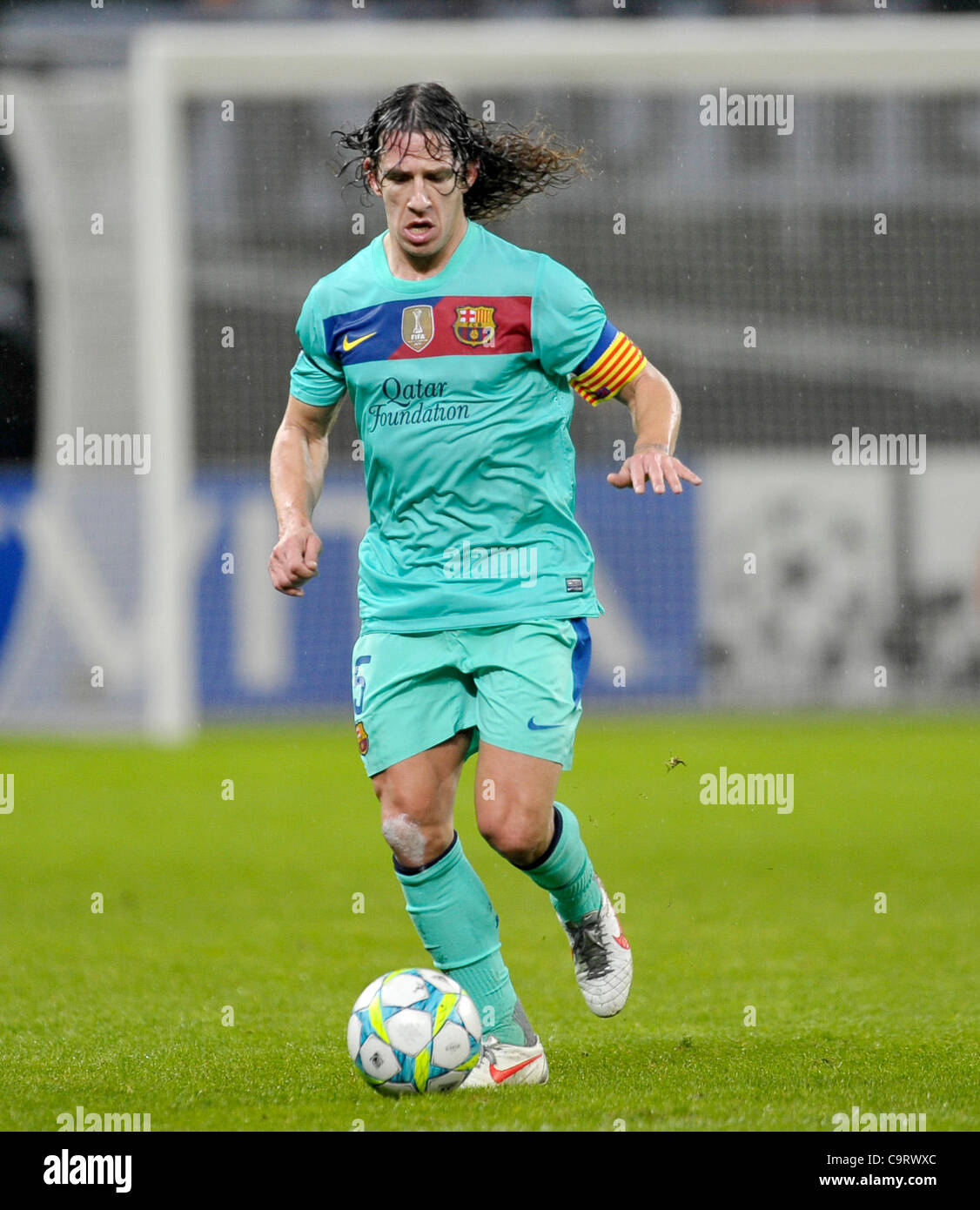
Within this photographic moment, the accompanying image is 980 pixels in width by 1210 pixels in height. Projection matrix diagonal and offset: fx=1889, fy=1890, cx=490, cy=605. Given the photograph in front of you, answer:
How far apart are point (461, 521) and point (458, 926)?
101cm

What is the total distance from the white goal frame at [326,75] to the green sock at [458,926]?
9751mm

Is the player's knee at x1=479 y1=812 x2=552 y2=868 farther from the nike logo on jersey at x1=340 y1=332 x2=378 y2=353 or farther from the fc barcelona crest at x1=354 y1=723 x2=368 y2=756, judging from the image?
the nike logo on jersey at x1=340 y1=332 x2=378 y2=353

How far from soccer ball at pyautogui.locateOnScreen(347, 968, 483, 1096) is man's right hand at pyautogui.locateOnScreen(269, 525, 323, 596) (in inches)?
39.4

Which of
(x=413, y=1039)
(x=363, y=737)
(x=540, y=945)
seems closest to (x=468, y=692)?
(x=363, y=737)

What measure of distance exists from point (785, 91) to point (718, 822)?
21.0 ft

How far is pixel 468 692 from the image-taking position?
15.5 ft

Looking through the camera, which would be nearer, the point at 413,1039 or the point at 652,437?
the point at 413,1039

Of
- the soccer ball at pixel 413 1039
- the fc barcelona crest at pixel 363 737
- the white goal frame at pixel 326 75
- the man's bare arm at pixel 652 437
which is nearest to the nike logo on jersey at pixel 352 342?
the man's bare arm at pixel 652 437

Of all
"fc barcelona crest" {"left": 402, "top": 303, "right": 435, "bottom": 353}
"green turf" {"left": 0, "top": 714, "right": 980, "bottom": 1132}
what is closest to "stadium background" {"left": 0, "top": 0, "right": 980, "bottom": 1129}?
"green turf" {"left": 0, "top": 714, "right": 980, "bottom": 1132}

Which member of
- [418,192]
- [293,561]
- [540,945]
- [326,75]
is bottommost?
[540,945]

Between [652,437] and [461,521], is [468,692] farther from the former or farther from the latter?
[652,437]

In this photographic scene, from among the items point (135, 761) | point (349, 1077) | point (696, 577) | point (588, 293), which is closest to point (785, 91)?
point (696, 577)

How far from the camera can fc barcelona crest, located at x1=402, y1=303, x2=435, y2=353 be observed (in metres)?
4.68

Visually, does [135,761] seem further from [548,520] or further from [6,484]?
[548,520]
